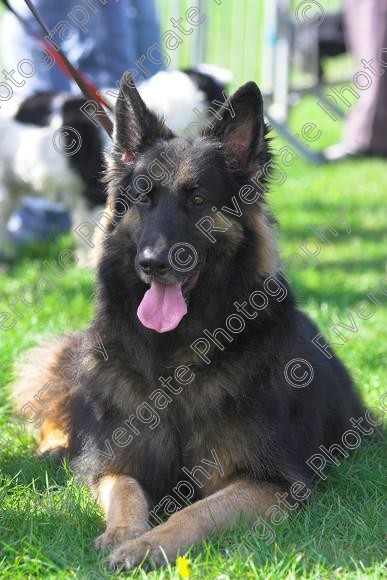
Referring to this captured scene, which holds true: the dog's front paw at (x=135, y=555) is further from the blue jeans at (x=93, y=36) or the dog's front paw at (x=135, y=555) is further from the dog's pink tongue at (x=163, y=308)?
the blue jeans at (x=93, y=36)

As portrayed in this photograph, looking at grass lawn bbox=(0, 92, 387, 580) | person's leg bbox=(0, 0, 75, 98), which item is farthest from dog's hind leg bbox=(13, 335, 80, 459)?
person's leg bbox=(0, 0, 75, 98)

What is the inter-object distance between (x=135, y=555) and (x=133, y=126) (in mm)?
1943

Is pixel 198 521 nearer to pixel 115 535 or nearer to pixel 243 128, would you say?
pixel 115 535

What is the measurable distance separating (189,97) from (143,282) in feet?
14.4

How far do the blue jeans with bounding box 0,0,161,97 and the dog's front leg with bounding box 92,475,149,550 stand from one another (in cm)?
512

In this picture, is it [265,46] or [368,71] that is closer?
[368,71]

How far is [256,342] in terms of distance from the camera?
3748 millimetres

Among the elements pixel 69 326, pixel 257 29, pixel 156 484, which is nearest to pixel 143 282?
pixel 156 484

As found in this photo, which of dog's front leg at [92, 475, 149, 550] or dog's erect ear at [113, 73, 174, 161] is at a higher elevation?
dog's erect ear at [113, 73, 174, 161]

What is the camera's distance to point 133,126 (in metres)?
3.89

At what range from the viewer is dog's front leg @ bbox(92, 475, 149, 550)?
10.8ft

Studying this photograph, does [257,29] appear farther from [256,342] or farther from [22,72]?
[256,342]

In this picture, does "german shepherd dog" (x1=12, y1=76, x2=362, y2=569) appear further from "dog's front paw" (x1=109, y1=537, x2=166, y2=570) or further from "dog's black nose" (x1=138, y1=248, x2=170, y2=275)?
"dog's front paw" (x1=109, y1=537, x2=166, y2=570)

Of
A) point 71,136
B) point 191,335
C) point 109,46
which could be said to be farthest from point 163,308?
point 109,46
